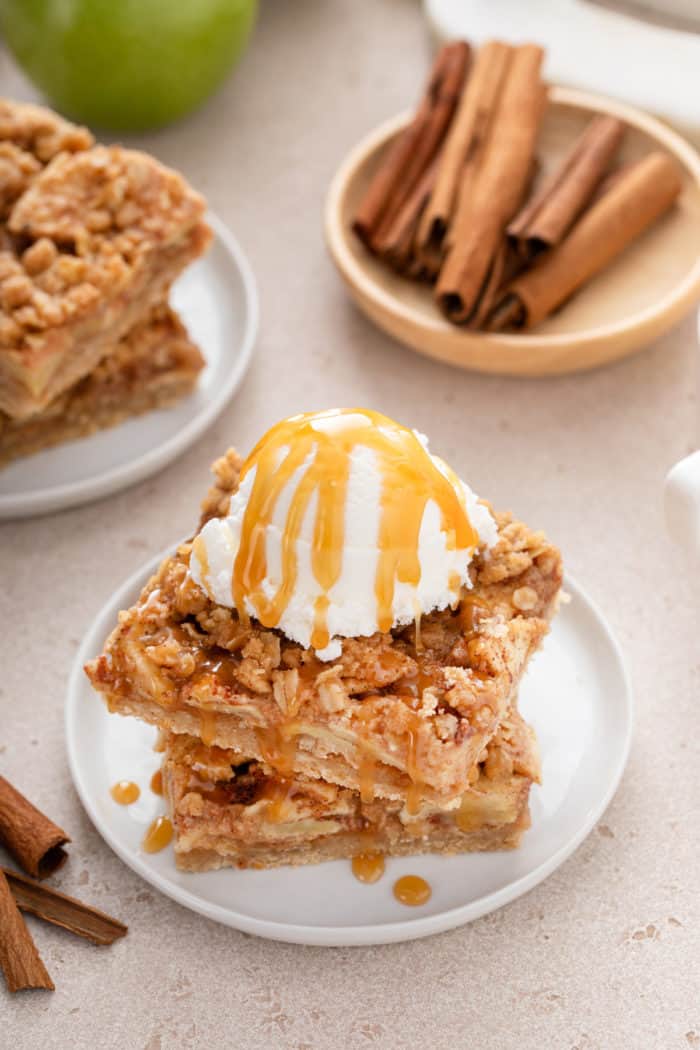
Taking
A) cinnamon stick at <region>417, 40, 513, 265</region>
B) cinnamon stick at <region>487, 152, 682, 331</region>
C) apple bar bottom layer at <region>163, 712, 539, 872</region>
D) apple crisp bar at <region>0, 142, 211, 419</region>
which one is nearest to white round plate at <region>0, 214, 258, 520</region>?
apple crisp bar at <region>0, 142, 211, 419</region>

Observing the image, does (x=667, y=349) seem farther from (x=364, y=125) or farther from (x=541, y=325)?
(x=364, y=125)

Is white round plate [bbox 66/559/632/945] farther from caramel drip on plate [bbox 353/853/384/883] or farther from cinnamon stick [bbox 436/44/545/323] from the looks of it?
cinnamon stick [bbox 436/44/545/323]

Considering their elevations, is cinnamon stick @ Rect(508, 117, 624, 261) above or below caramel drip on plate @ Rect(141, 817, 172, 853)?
below

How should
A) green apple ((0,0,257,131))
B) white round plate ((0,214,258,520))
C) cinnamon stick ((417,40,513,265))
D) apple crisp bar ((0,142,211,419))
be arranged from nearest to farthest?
apple crisp bar ((0,142,211,419))
white round plate ((0,214,258,520))
cinnamon stick ((417,40,513,265))
green apple ((0,0,257,131))

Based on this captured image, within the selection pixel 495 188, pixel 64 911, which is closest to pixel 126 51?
pixel 495 188

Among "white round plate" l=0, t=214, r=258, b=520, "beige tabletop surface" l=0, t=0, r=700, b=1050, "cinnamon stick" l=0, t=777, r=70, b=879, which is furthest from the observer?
"white round plate" l=0, t=214, r=258, b=520

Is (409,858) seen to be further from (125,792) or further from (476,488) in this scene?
(476,488)

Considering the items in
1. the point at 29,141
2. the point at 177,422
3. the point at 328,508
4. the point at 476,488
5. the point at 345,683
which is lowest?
the point at 476,488
